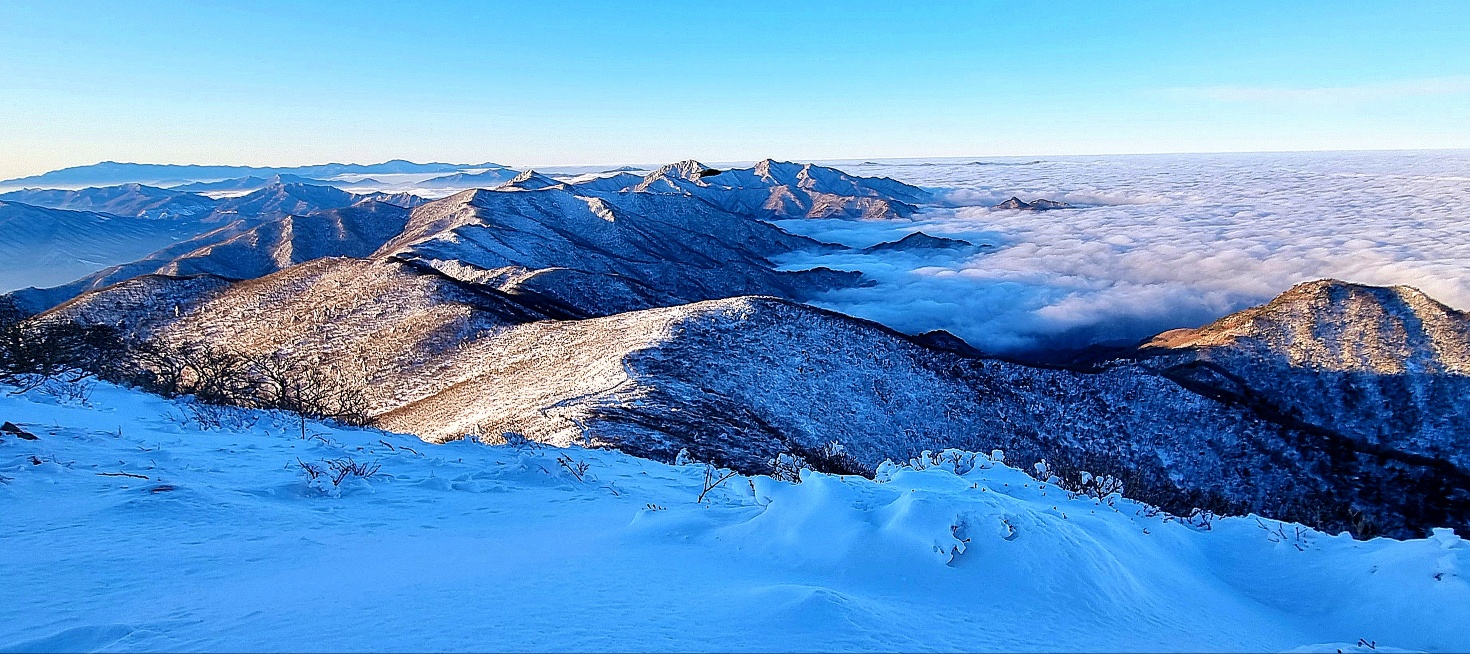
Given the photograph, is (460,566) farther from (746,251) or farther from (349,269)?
(746,251)

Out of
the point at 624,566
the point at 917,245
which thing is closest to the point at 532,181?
the point at 917,245

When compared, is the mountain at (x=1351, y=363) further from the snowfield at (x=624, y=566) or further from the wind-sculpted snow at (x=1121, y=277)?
the wind-sculpted snow at (x=1121, y=277)

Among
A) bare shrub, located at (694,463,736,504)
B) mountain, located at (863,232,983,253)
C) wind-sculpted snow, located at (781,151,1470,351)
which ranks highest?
bare shrub, located at (694,463,736,504)

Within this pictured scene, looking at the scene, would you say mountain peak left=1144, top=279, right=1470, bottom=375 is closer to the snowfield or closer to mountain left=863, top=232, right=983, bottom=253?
the snowfield

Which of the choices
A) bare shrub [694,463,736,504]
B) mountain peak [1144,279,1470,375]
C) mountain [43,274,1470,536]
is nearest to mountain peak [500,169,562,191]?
mountain [43,274,1470,536]

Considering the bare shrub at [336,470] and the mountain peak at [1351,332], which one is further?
the mountain peak at [1351,332]

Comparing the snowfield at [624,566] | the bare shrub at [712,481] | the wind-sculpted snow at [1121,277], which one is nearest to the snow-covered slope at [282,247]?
the wind-sculpted snow at [1121,277]
